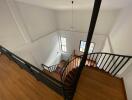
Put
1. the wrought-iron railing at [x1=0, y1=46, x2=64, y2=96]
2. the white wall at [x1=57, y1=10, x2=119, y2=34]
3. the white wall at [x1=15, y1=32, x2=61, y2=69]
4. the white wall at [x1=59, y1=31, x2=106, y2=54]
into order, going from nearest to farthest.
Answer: the wrought-iron railing at [x1=0, y1=46, x2=64, y2=96], the white wall at [x1=15, y1=32, x2=61, y2=69], the white wall at [x1=57, y1=10, x2=119, y2=34], the white wall at [x1=59, y1=31, x2=106, y2=54]

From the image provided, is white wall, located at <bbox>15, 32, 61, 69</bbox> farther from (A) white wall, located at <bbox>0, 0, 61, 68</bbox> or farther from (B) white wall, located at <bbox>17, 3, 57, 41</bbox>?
(B) white wall, located at <bbox>17, 3, 57, 41</bbox>

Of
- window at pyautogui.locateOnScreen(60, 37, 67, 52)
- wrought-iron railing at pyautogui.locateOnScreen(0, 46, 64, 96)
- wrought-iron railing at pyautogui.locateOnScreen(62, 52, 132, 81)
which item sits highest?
wrought-iron railing at pyautogui.locateOnScreen(0, 46, 64, 96)

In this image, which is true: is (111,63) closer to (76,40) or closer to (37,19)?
(76,40)

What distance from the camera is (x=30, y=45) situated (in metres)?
5.78

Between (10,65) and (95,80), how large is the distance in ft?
10.3

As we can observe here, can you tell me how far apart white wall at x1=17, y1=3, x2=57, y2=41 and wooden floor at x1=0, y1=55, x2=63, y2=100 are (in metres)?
3.12

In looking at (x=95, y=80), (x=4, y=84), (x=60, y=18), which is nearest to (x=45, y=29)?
(x=60, y=18)

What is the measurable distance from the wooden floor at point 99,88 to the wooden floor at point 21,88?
694mm

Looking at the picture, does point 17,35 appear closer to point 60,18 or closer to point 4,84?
point 4,84

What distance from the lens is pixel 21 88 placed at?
2.54m

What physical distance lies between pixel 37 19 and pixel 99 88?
17.7 ft

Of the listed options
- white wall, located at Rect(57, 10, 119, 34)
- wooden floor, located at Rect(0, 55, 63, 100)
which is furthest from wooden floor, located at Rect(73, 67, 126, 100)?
white wall, located at Rect(57, 10, 119, 34)

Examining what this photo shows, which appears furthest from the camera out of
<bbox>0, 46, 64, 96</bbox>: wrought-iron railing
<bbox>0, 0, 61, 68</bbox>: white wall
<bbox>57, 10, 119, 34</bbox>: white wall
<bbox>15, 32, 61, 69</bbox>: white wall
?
<bbox>57, 10, 119, 34</bbox>: white wall

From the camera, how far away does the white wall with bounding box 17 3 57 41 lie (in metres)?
5.07
